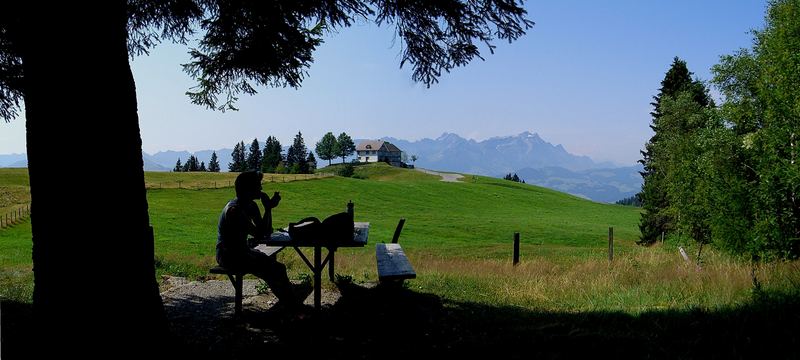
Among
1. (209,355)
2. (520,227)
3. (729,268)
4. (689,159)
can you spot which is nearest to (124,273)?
(209,355)

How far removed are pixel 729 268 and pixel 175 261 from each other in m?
11.0

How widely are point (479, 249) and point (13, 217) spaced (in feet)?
98.3

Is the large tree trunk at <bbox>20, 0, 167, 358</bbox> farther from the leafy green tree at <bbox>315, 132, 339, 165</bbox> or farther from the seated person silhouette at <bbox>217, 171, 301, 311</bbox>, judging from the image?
the leafy green tree at <bbox>315, 132, 339, 165</bbox>

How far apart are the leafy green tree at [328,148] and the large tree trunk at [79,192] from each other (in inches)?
6164

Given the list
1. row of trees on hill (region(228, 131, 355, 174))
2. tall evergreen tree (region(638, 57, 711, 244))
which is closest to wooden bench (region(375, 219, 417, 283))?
tall evergreen tree (region(638, 57, 711, 244))

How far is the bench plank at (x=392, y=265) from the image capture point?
6.10 m

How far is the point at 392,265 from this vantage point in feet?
23.0

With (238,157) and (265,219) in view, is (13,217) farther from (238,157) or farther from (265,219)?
(238,157)

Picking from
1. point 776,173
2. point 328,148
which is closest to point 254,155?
point 328,148

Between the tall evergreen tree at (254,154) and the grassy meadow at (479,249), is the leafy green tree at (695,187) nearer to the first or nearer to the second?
the grassy meadow at (479,249)

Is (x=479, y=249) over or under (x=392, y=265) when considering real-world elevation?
under

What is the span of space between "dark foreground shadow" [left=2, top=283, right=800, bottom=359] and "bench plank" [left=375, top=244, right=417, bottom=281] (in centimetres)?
26

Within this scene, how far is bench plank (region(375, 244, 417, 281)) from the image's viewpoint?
6.10 m

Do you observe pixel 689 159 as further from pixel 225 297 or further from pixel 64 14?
pixel 64 14
